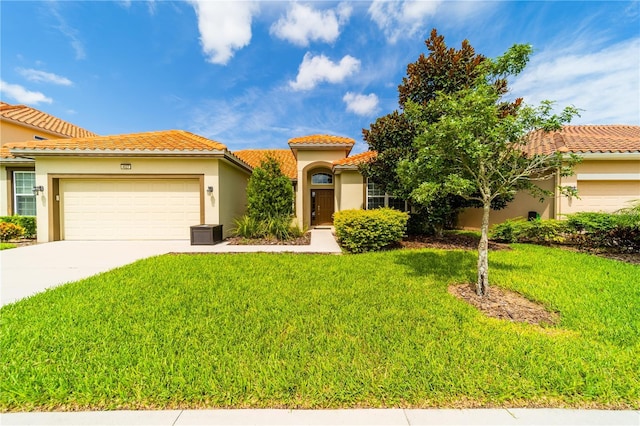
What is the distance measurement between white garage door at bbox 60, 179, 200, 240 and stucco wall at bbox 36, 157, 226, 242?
0.39 m

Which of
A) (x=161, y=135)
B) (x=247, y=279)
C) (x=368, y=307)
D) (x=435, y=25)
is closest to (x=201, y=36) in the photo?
(x=161, y=135)

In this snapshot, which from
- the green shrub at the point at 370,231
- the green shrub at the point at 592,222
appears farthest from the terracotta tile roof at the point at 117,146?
the green shrub at the point at 592,222

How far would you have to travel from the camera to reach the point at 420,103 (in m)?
8.66

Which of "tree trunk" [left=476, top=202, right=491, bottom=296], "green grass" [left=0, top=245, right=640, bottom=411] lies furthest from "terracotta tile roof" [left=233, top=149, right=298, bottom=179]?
"tree trunk" [left=476, top=202, right=491, bottom=296]

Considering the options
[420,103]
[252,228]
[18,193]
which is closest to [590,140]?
[420,103]

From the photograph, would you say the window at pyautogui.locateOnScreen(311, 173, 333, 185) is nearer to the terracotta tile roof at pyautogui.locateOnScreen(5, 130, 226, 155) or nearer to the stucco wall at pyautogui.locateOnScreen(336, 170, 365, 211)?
the stucco wall at pyautogui.locateOnScreen(336, 170, 365, 211)

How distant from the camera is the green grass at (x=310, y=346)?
2.20 meters

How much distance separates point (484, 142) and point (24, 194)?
60.0 ft

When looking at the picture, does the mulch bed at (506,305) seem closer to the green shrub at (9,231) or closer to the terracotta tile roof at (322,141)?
the terracotta tile roof at (322,141)

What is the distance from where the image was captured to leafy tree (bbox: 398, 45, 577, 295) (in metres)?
4.05

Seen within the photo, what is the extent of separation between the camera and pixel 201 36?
10.4m

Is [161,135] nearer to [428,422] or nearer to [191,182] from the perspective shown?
[191,182]

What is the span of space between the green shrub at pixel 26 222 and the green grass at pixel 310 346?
9.86 meters

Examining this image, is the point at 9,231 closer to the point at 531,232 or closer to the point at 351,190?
the point at 351,190
